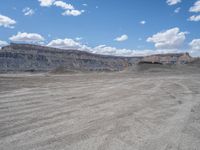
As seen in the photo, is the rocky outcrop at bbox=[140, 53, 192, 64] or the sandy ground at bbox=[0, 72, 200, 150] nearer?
the sandy ground at bbox=[0, 72, 200, 150]

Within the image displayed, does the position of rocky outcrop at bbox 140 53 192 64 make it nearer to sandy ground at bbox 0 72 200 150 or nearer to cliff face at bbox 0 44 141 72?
cliff face at bbox 0 44 141 72

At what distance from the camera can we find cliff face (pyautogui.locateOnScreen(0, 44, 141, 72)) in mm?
101562

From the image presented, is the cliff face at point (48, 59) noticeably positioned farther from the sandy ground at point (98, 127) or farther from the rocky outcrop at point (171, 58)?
the sandy ground at point (98, 127)

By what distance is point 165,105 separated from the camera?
33.2ft

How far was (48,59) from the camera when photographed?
119 metres

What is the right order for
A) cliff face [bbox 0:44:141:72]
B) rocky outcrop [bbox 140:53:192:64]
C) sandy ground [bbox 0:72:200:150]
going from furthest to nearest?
1. rocky outcrop [bbox 140:53:192:64]
2. cliff face [bbox 0:44:141:72]
3. sandy ground [bbox 0:72:200:150]

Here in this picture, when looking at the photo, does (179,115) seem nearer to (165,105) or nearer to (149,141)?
(165,105)

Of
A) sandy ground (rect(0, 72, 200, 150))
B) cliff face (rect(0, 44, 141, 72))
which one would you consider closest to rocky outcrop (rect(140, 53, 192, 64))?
cliff face (rect(0, 44, 141, 72))

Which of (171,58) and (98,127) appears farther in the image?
(171,58)

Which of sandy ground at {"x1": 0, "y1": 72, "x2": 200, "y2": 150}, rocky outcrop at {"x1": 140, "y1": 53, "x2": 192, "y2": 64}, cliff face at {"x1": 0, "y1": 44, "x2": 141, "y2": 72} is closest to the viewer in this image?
sandy ground at {"x1": 0, "y1": 72, "x2": 200, "y2": 150}

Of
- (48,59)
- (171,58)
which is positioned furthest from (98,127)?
(171,58)

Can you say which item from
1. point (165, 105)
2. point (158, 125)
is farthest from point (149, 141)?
point (165, 105)

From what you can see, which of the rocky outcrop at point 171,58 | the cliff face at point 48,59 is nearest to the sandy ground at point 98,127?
the cliff face at point 48,59

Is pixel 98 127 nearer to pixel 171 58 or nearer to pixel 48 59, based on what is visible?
pixel 48 59
